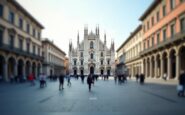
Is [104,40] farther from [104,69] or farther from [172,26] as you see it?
[172,26]

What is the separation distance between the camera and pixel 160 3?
123 feet

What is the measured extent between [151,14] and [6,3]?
83.0 feet

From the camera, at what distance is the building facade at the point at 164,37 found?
2958 centimetres

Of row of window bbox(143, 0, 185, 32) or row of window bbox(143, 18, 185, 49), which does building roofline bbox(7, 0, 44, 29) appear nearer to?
row of window bbox(143, 0, 185, 32)

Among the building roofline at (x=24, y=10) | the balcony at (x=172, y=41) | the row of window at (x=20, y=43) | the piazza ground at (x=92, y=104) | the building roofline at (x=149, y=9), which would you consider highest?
the building roofline at (x=149, y=9)

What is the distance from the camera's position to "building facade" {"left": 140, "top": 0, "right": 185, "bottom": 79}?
97.0ft

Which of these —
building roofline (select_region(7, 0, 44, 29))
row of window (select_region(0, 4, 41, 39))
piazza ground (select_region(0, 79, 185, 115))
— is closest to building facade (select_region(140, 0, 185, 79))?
piazza ground (select_region(0, 79, 185, 115))

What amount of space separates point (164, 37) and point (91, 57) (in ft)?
181

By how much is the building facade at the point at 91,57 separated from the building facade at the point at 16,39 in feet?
123

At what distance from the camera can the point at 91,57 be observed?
9012 centimetres

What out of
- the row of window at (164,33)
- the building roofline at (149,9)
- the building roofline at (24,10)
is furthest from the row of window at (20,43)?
the building roofline at (149,9)

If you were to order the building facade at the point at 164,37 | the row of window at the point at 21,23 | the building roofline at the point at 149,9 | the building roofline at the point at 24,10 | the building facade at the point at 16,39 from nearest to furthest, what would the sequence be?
the building facade at the point at 164,37 < the building facade at the point at 16,39 < the row of window at the point at 21,23 < the building roofline at the point at 24,10 < the building roofline at the point at 149,9

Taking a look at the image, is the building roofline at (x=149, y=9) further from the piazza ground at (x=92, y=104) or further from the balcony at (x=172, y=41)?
the piazza ground at (x=92, y=104)

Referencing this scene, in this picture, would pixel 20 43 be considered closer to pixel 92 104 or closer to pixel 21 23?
pixel 21 23
